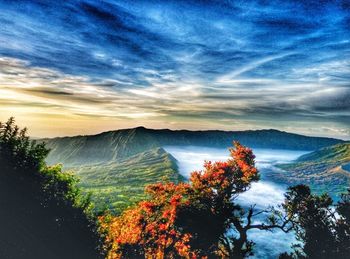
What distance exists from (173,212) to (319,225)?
73.7 ft

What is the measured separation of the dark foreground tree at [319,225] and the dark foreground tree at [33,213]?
31.9 metres

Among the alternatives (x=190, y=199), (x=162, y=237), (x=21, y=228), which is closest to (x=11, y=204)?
(x=21, y=228)

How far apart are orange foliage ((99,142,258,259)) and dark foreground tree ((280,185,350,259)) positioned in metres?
7.85

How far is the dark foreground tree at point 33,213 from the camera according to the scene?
26141 mm

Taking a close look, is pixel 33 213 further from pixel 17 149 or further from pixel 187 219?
pixel 187 219

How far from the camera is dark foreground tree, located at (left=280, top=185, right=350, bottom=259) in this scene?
150 ft

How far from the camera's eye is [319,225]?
4791cm

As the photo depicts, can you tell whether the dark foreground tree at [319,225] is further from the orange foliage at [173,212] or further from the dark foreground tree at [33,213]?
the dark foreground tree at [33,213]

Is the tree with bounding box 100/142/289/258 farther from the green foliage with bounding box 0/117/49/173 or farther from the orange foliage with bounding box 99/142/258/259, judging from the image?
the green foliage with bounding box 0/117/49/173

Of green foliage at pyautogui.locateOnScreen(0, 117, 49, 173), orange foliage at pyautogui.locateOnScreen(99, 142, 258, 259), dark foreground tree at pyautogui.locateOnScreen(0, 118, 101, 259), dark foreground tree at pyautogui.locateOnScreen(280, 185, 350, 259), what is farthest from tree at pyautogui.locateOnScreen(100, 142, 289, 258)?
green foliage at pyautogui.locateOnScreen(0, 117, 49, 173)

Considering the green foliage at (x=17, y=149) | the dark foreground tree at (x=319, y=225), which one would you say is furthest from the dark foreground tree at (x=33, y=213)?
the dark foreground tree at (x=319, y=225)

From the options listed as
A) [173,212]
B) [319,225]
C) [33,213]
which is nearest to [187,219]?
[173,212]

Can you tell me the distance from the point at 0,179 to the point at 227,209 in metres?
33.6

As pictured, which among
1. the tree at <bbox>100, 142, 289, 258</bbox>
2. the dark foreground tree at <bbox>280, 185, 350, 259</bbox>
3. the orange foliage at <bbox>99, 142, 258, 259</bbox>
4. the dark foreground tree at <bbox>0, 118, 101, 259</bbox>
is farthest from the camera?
the dark foreground tree at <bbox>280, 185, 350, 259</bbox>
